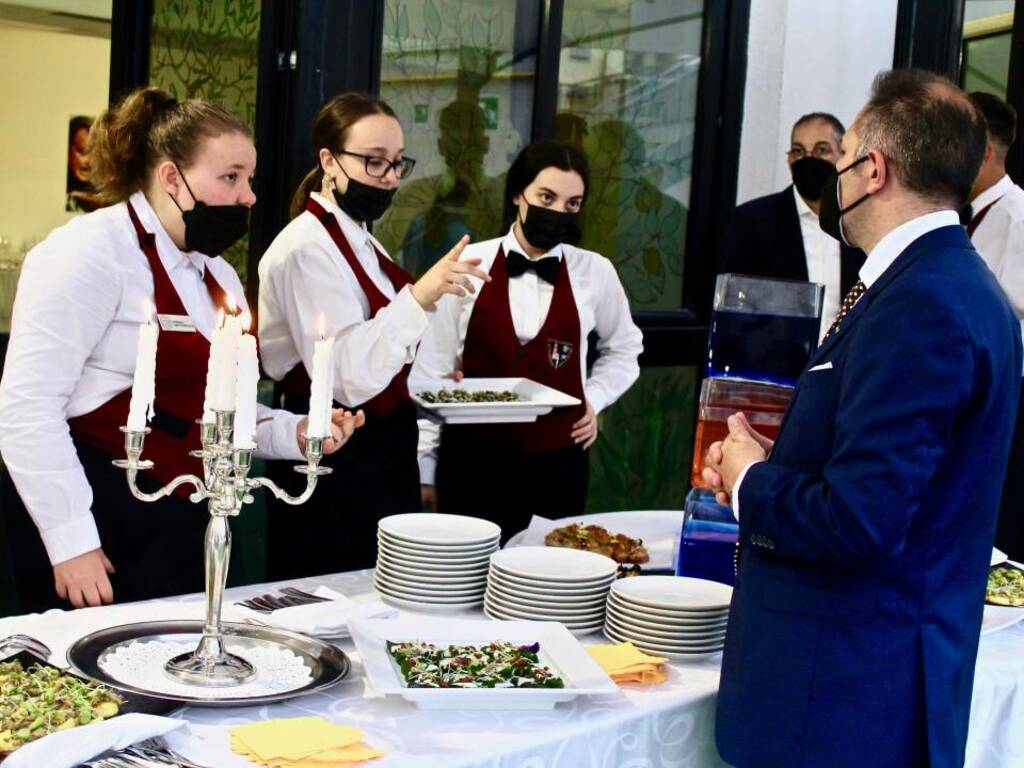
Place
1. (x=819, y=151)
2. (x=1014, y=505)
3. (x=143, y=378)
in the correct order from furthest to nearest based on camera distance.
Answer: (x=1014, y=505) → (x=819, y=151) → (x=143, y=378)

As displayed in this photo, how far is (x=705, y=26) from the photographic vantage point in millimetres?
5059

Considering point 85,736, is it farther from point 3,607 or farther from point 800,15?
point 800,15

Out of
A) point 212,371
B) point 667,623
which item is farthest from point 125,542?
point 667,623

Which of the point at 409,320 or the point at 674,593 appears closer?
the point at 674,593

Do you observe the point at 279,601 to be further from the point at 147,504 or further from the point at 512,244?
the point at 512,244

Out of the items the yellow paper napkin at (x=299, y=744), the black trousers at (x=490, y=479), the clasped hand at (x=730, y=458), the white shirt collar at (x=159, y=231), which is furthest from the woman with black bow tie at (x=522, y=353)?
the yellow paper napkin at (x=299, y=744)

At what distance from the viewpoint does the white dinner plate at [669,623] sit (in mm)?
2031

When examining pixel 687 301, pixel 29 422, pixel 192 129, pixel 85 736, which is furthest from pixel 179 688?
pixel 687 301

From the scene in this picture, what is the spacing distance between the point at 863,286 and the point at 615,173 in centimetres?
310

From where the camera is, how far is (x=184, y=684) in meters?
1.72

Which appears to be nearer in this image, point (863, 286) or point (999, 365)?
point (999, 365)

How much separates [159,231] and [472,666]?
119 centimetres

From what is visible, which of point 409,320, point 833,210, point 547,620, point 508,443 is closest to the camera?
point 833,210

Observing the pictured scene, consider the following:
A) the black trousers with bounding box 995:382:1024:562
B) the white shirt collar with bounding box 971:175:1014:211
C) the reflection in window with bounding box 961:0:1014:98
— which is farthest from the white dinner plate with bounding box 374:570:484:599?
the reflection in window with bounding box 961:0:1014:98
